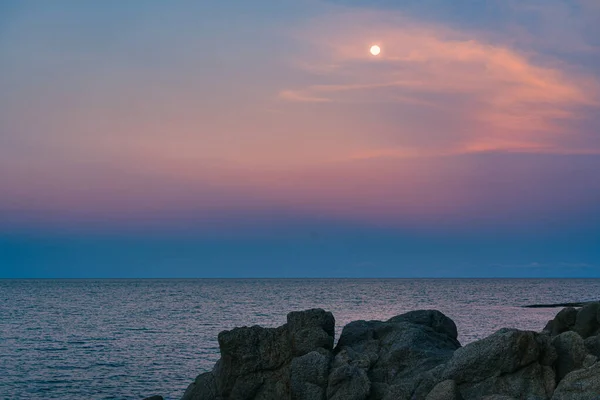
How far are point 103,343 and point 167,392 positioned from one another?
29.0 m

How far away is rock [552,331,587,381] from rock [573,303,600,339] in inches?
598

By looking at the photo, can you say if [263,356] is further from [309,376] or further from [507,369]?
[507,369]

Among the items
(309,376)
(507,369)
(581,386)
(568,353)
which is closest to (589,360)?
(568,353)

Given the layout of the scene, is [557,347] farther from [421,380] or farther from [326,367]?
[326,367]

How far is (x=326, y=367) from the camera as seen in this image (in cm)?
2608

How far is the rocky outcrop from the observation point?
22.8m

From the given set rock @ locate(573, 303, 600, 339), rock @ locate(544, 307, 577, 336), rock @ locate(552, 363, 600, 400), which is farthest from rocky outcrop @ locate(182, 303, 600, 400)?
rock @ locate(544, 307, 577, 336)

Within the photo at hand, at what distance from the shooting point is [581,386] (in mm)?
18953

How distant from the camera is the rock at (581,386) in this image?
18.6 meters

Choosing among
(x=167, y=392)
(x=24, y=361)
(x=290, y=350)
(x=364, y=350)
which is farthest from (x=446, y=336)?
(x=24, y=361)

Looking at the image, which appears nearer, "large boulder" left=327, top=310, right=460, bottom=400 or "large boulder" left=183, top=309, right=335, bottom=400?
"large boulder" left=327, top=310, right=460, bottom=400

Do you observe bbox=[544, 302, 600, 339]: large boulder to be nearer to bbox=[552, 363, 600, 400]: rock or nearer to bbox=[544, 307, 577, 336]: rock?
bbox=[544, 307, 577, 336]: rock

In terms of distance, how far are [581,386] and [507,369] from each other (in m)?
4.03

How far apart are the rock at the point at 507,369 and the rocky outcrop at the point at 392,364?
3 cm
